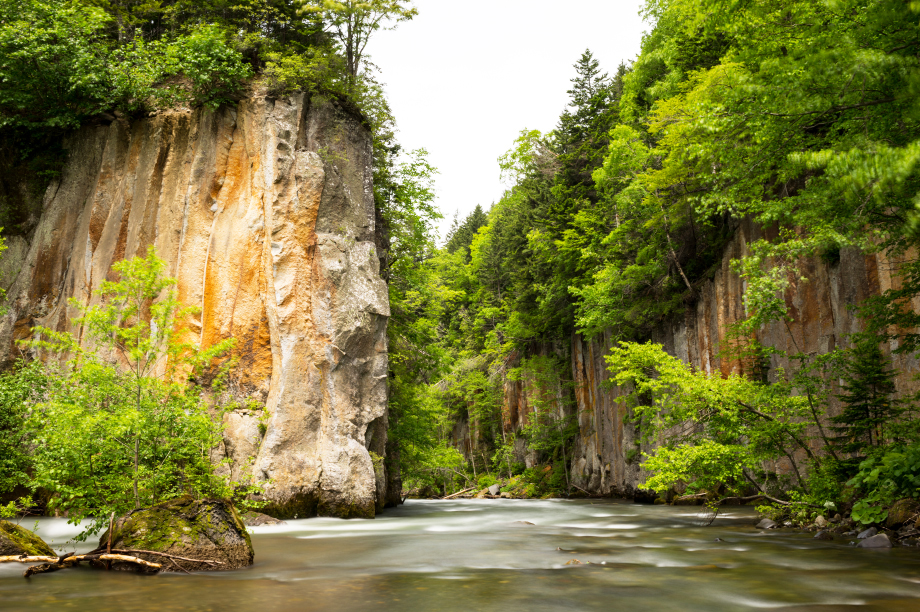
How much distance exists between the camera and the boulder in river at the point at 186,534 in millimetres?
8719

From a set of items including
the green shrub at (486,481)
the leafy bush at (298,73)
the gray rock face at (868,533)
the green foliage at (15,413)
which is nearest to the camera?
the gray rock face at (868,533)

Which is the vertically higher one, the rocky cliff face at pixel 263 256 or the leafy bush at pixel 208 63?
the leafy bush at pixel 208 63

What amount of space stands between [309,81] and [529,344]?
2271cm

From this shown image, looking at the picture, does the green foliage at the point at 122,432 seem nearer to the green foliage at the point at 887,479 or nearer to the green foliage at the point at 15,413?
the green foliage at the point at 15,413

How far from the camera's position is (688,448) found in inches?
504

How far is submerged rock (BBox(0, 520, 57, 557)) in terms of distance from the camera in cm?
887

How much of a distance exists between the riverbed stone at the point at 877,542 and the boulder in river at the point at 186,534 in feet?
34.1

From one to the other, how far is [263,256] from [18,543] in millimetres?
12717

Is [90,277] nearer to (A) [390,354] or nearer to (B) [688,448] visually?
(A) [390,354]

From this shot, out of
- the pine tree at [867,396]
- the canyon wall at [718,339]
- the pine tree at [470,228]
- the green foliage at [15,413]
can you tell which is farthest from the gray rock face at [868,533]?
the pine tree at [470,228]

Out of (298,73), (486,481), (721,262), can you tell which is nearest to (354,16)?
(298,73)

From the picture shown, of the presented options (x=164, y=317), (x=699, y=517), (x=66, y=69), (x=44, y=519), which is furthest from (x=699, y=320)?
(x=66, y=69)

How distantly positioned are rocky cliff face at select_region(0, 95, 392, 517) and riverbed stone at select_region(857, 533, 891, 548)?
13.3m

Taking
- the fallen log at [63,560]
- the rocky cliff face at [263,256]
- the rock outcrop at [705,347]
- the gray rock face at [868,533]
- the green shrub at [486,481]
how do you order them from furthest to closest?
the green shrub at [486,481] → the rocky cliff face at [263,256] → the rock outcrop at [705,347] → the gray rock face at [868,533] → the fallen log at [63,560]
